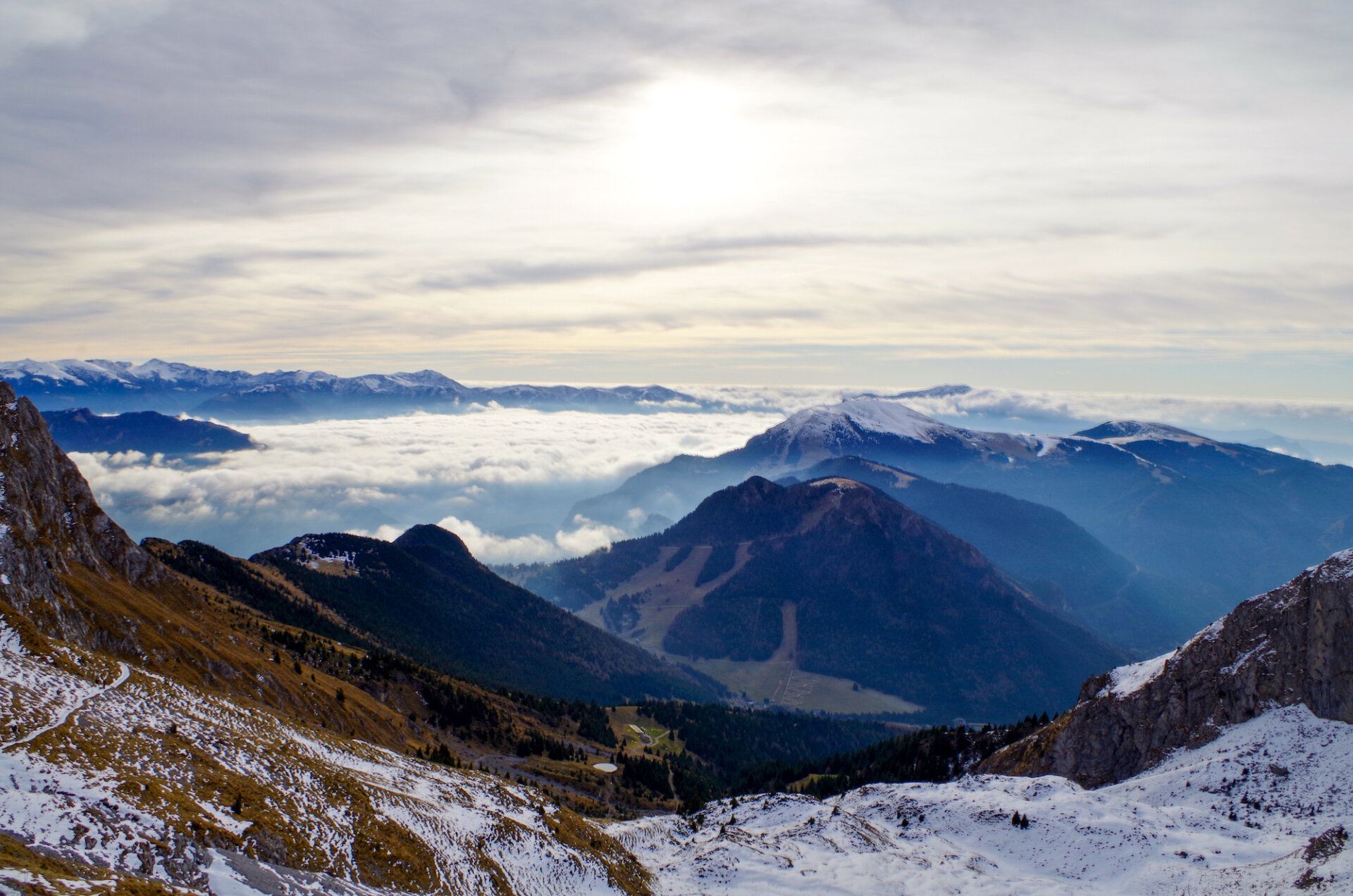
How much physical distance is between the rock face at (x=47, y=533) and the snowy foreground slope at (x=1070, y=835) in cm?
7672

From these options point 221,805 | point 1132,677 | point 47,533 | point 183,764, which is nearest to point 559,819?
point 221,805

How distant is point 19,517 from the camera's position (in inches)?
3374

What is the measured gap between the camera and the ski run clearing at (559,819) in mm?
47906

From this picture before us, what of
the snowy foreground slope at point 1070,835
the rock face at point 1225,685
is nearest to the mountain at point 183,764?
the snowy foreground slope at point 1070,835

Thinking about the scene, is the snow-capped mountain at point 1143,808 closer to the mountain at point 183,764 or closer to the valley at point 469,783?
the valley at point 469,783

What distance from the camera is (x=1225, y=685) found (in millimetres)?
121000

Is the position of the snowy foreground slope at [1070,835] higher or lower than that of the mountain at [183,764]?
lower

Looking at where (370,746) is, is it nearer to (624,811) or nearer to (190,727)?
(190,727)

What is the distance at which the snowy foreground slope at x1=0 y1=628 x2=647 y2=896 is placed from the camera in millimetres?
44531

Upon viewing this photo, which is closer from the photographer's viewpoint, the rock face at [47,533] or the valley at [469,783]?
the valley at [469,783]

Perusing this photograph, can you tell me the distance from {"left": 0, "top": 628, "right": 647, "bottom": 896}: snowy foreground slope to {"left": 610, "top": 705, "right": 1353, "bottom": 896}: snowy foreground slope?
21.8 metres

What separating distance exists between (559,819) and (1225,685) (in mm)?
110225

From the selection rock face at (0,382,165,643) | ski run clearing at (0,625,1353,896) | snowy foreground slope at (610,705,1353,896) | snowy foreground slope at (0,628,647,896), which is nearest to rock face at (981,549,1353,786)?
snowy foreground slope at (610,705,1353,896)

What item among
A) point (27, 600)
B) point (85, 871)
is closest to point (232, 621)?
point (27, 600)
